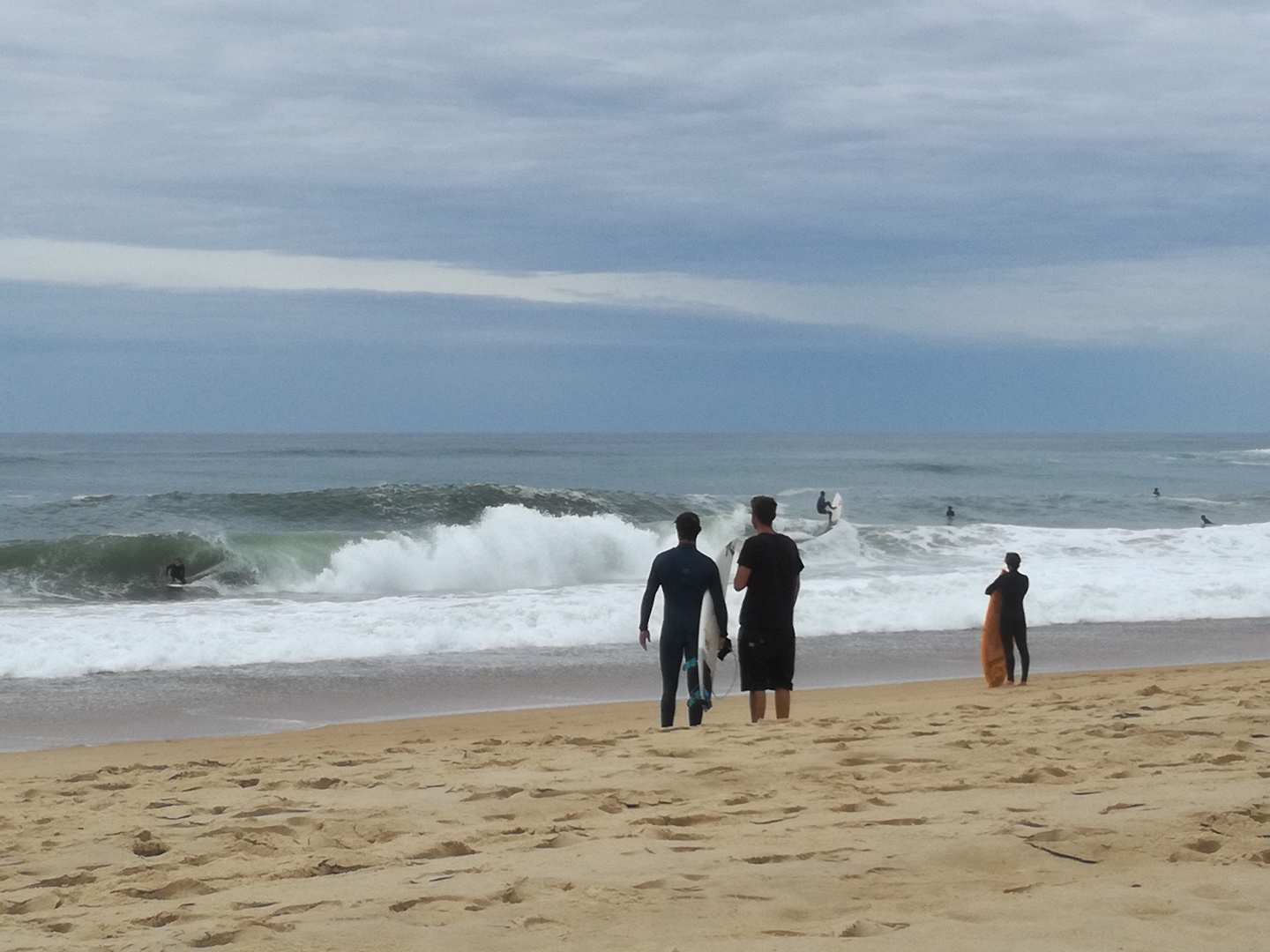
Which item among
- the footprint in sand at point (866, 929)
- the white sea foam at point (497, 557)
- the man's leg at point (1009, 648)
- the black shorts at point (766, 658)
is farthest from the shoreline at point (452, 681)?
the white sea foam at point (497, 557)

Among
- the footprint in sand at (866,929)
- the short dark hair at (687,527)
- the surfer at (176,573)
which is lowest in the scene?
the surfer at (176,573)

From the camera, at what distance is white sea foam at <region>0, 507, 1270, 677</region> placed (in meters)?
13.5

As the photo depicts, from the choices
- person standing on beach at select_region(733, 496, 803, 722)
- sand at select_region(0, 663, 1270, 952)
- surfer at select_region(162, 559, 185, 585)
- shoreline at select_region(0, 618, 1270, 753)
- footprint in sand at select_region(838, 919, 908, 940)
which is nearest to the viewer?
footprint in sand at select_region(838, 919, 908, 940)

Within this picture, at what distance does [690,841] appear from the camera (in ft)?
15.6

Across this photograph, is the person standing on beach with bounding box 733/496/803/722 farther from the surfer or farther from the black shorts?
the surfer

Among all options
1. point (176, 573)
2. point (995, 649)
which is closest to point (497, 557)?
point (176, 573)

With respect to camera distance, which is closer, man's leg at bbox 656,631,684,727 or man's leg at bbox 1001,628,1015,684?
man's leg at bbox 656,631,684,727

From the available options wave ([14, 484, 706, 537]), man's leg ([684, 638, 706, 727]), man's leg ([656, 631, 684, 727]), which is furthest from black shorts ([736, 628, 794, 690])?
wave ([14, 484, 706, 537])

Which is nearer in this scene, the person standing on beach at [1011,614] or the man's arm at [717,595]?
the man's arm at [717,595]

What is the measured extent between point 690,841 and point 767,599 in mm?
3118

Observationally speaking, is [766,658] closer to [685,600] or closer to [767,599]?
[767,599]

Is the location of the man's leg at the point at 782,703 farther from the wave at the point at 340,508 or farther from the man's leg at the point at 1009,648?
the wave at the point at 340,508

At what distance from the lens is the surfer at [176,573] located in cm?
2202

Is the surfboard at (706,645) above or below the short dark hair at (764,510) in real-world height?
below
